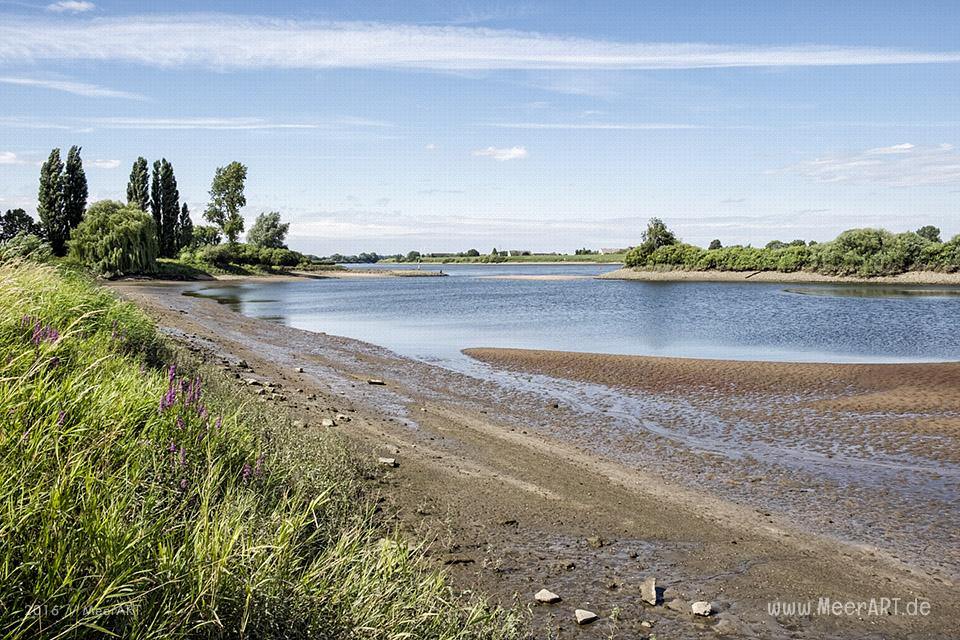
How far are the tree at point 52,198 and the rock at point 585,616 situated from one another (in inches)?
2890

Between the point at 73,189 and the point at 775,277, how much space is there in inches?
3322

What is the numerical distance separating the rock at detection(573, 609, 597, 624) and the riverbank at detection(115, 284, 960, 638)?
0.05m

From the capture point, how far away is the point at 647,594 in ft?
17.0

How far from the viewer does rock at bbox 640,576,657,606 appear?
201 inches

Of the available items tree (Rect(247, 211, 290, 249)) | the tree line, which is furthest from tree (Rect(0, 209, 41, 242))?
tree (Rect(247, 211, 290, 249))

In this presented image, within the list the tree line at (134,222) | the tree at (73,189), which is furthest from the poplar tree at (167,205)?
the tree at (73,189)

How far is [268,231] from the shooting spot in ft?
381

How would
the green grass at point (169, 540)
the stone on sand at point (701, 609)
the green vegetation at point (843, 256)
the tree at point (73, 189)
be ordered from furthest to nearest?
the green vegetation at point (843, 256) → the tree at point (73, 189) → the stone on sand at point (701, 609) → the green grass at point (169, 540)

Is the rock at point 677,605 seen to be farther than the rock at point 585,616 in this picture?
Yes

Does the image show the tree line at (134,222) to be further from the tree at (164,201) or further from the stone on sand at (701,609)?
the stone on sand at (701,609)

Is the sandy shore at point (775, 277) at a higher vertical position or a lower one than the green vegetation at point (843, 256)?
lower

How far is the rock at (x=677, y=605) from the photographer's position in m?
5.04

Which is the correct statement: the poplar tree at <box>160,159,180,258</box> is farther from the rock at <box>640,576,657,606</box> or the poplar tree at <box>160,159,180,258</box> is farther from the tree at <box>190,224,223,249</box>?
the rock at <box>640,576,657,606</box>

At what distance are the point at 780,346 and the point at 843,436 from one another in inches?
523
